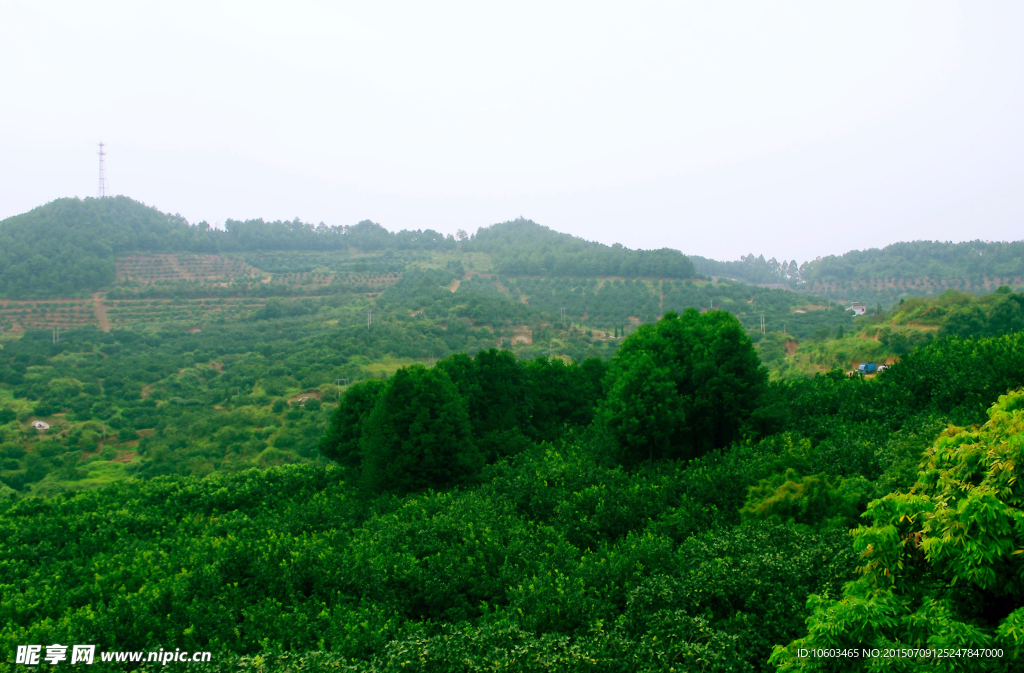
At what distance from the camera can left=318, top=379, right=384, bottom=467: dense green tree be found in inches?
1232

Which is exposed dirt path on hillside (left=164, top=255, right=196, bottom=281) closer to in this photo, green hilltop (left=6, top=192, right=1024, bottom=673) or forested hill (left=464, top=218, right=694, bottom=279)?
green hilltop (left=6, top=192, right=1024, bottom=673)

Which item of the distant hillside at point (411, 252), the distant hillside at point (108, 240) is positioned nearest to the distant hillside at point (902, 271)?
the distant hillside at point (411, 252)

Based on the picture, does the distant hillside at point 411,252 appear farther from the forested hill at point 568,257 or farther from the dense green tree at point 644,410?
the dense green tree at point 644,410

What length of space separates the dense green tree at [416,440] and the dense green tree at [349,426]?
13.0 ft

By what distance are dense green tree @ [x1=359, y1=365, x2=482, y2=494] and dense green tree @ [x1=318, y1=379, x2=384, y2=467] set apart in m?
3.96

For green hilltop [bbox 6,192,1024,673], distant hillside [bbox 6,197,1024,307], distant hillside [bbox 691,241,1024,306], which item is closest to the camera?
green hilltop [bbox 6,192,1024,673]

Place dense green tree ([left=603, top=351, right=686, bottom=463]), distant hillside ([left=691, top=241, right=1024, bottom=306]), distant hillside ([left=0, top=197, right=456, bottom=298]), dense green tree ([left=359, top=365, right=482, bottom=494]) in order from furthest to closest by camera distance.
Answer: distant hillside ([left=691, top=241, right=1024, bottom=306]), distant hillside ([left=0, top=197, right=456, bottom=298]), dense green tree ([left=603, top=351, right=686, bottom=463]), dense green tree ([left=359, top=365, right=482, bottom=494])

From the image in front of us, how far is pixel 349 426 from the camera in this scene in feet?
104

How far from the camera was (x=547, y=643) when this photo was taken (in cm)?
1122

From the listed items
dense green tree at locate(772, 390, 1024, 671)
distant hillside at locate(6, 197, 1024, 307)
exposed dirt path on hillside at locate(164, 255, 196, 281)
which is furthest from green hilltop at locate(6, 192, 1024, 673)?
exposed dirt path on hillside at locate(164, 255, 196, 281)

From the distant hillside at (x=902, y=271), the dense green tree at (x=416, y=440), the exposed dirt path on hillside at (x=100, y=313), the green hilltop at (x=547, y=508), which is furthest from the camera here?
the distant hillside at (x=902, y=271)

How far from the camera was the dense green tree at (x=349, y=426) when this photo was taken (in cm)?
3128

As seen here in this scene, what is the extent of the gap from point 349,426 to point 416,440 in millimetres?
6583

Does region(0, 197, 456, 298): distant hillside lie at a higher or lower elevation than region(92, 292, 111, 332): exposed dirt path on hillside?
Answer: higher
